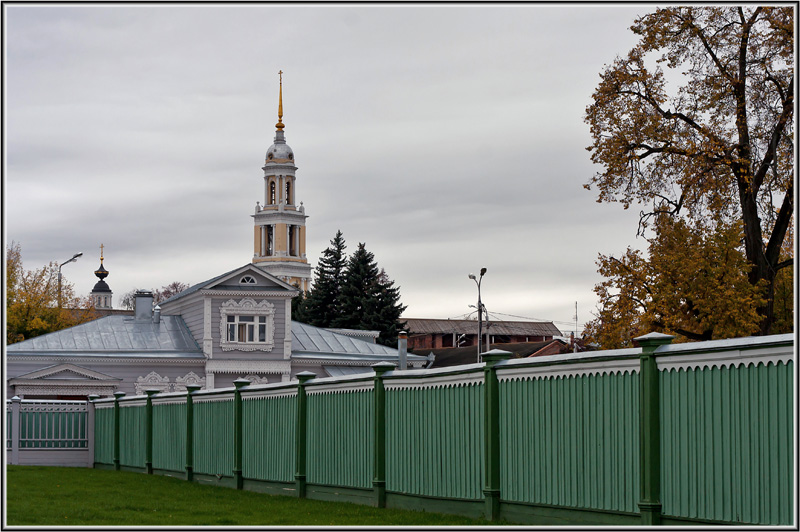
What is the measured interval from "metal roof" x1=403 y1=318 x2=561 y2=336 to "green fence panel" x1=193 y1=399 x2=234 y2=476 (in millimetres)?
83859

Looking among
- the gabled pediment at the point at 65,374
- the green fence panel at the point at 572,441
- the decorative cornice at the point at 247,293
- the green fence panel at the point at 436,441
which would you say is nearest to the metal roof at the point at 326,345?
the decorative cornice at the point at 247,293

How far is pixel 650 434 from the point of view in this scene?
27.7ft

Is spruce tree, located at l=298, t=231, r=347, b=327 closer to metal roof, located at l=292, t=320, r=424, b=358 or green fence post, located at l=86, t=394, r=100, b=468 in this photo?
metal roof, located at l=292, t=320, r=424, b=358

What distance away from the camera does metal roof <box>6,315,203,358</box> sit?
41.9 metres

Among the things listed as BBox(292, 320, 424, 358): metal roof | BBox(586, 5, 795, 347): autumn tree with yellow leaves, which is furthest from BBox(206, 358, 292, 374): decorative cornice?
BBox(586, 5, 795, 347): autumn tree with yellow leaves

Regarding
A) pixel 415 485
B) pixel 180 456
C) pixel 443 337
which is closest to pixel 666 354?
pixel 415 485

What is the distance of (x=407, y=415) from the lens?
12.0 metres

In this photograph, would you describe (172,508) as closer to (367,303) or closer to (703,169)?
(703,169)

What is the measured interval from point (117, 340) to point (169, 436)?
25.2 m

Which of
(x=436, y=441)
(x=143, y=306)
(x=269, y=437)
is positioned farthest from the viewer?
(x=143, y=306)

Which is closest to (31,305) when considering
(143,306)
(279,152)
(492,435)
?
(143,306)

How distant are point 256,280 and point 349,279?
30.6 meters

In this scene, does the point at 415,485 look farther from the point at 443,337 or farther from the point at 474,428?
the point at 443,337

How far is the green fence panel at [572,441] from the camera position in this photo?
28.8 feet
